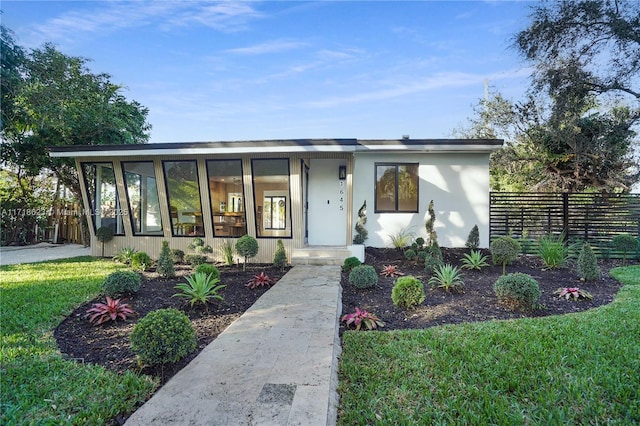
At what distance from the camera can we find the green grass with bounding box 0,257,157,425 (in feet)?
7.06

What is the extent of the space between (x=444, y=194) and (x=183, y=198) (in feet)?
25.3

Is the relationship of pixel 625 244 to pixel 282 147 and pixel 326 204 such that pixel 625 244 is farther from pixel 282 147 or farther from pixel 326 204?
pixel 282 147

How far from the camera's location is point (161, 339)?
2.77 m

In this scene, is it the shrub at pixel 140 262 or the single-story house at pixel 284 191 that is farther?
the single-story house at pixel 284 191

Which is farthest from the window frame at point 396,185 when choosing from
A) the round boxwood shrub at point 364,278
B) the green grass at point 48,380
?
the green grass at point 48,380

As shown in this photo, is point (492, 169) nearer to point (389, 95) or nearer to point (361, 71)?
point (389, 95)

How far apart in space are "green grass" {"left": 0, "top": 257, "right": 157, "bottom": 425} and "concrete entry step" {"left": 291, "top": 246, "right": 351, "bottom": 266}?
4.58 metres

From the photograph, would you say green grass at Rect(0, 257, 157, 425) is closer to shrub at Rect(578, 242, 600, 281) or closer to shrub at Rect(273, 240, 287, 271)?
shrub at Rect(273, 240, 287, 271)

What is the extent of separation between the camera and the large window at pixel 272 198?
27.5ft

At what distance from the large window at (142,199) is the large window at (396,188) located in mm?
6558

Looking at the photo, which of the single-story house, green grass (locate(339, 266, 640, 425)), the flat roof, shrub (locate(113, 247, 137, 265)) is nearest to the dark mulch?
green grass (locate(339, 266, 640, 425))

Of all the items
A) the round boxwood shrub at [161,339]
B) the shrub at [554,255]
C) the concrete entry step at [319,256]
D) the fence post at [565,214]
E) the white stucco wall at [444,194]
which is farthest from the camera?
the fence post at [565,214]

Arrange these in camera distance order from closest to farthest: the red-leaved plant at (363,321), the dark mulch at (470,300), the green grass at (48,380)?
the green grass at (48,380) → the red-leaved plant at (363,321) → the dark mulch at (470,300)

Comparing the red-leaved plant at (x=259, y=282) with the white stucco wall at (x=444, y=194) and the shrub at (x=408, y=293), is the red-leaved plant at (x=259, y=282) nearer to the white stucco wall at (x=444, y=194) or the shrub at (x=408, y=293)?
the shrub at (x=408, y=293)
